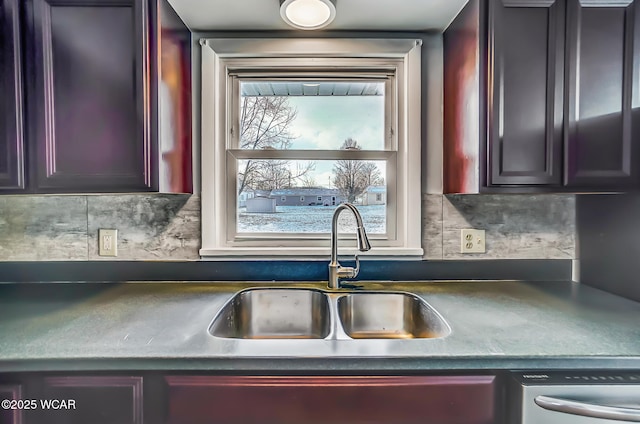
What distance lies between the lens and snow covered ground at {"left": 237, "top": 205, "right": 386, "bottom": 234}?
1646 mm

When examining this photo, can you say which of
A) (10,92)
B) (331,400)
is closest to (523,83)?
(331,400)

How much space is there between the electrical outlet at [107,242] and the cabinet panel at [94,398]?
0.76m

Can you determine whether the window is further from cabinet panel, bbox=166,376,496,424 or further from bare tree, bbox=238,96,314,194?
cabinet panel, bbox=166,376,496,424

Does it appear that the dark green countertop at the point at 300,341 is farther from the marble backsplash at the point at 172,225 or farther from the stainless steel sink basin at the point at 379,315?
the marble backsplash at the point at 172,225

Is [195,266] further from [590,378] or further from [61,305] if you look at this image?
[590,378]

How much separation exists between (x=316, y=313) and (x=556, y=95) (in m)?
1.27

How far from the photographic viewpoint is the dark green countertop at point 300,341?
2.74ft

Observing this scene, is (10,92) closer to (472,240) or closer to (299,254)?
(299,254)

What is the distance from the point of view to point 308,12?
1.30 metres

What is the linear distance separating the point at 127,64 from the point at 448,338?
4.66 ft

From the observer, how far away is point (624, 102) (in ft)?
3.92

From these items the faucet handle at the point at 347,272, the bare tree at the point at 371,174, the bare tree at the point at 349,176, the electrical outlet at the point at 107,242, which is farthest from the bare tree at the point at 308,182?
the electrical outlet at the point at 107,242

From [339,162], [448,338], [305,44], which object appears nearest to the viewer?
[448,338]

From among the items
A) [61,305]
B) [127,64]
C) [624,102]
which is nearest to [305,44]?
[127,64]
